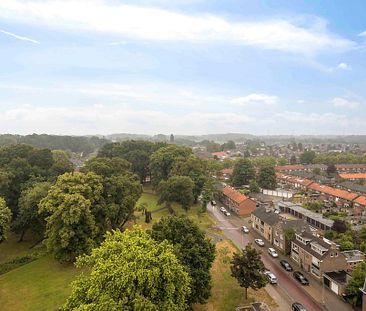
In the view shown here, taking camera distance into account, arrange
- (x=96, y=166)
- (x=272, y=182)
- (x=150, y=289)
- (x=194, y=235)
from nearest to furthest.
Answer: (x=150, y=289), (x=194, y=235), (x=96, y=166), (x=272, y=182)

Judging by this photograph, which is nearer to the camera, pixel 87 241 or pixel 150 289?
pixel 150 289

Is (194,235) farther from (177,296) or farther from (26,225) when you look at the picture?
(26,225)

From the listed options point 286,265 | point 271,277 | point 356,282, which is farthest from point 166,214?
point 356,282

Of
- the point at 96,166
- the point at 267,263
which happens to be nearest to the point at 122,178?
the point at 96,166

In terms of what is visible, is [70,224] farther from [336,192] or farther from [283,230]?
[336,192]

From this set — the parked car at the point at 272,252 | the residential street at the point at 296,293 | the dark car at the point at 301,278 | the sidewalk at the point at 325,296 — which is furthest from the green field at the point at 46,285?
the sidewalk at the point at 325,296

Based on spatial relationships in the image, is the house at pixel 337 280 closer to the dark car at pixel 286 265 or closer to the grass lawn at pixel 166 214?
the dark car at pixel 286 265
